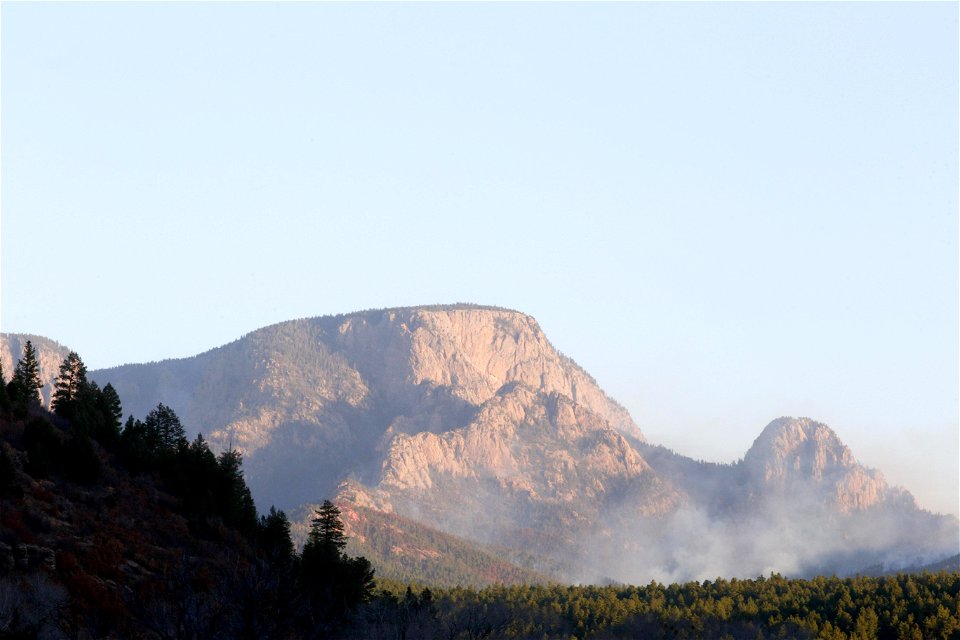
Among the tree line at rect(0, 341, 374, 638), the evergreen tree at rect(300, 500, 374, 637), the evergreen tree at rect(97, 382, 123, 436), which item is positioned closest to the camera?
the tree line at rect(0, 341, 374, 638)

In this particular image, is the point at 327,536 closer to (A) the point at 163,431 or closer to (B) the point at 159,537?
(A) the point at 163,431

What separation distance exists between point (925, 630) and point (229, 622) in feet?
432

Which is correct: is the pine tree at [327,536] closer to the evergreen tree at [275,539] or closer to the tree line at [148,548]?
the tree line at [148,548]

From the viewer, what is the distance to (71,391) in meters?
117

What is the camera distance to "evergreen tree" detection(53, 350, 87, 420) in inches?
4277

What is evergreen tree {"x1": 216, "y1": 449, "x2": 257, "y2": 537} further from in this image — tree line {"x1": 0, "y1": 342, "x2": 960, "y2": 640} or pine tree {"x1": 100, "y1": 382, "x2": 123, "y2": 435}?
pine tree {"x1": 100, "y1": 382, "x2": 123, "y2": 435}

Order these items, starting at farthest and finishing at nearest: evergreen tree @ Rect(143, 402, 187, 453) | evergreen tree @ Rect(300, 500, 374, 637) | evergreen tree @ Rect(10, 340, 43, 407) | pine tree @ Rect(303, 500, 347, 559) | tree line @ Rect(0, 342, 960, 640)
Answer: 1. evergreen tree @ Rect(143, 402, 187, 453)
2. pine tree @ Rect(303, 500, 347, 559)
3. evergreen tree @ Rect(10, 340, 43, 407)
4. evergreen tree @ Rect(300, 500, 374, 637)
5. tree line @ Rect(0, 342, 960, 640)

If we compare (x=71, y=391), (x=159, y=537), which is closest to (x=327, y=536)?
(x=159, y=537)

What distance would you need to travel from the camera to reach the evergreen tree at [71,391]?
109m

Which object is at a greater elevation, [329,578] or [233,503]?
[233,503]

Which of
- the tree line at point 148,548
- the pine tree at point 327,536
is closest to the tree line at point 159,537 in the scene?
the tree line at point 148,548

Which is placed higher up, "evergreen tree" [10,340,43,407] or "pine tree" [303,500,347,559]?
"evergreen tree" [10,340,43,407]

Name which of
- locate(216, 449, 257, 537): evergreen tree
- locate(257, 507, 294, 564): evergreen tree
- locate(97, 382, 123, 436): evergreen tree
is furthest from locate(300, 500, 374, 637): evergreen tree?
locate(97, 382, 123, 436): evergreen tree

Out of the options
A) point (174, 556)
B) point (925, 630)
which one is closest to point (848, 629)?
point (925, 630)
